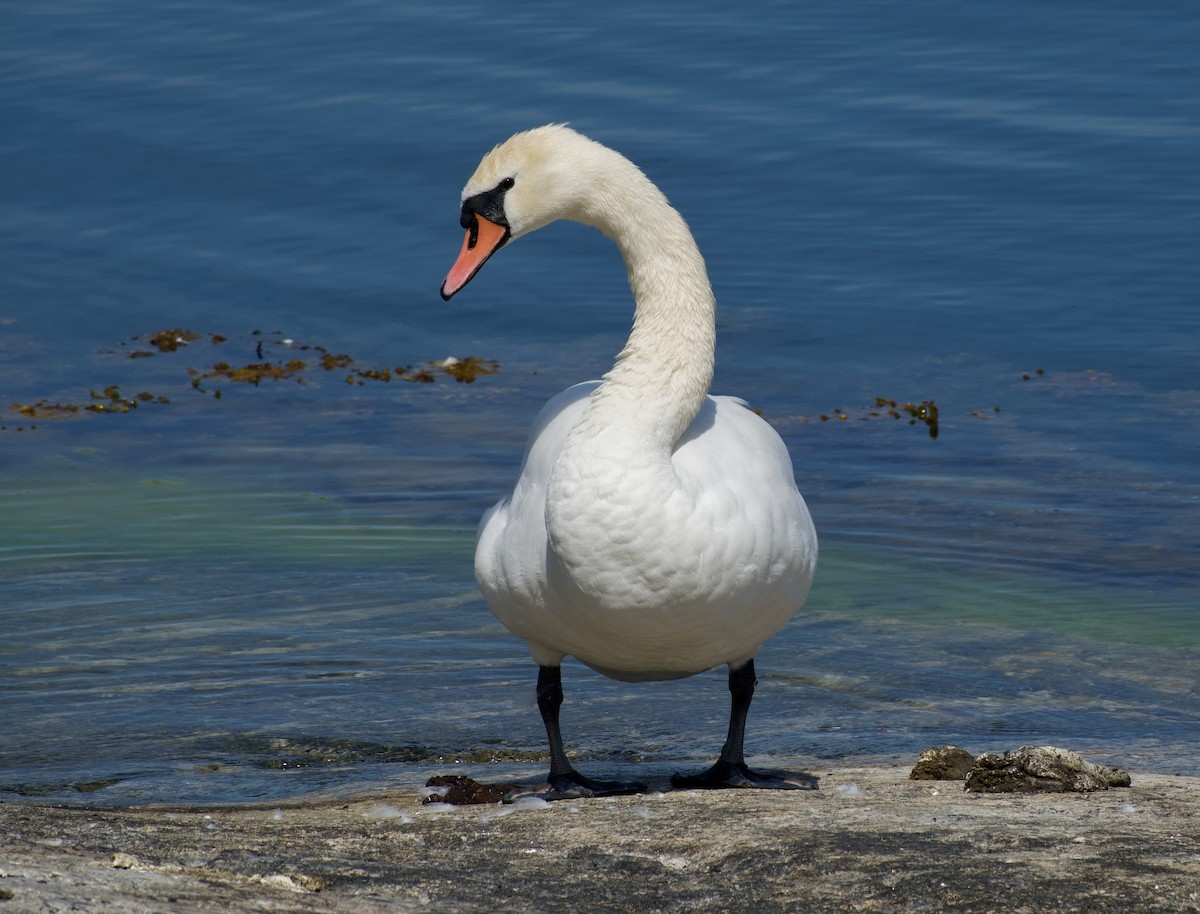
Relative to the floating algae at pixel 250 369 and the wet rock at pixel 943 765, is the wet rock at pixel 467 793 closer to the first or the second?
the wet rock at pixel 943 765

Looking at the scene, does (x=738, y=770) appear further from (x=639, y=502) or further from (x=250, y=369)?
(x=250, y=369)

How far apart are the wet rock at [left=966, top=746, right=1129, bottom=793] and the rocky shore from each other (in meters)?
0.07

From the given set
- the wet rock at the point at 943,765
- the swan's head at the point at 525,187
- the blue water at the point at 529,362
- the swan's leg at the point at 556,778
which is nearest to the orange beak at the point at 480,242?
the swan's head at the point at 525,187

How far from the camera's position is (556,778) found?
567 centimetres

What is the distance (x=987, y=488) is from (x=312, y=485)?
388 cm

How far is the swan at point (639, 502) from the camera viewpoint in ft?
16.3

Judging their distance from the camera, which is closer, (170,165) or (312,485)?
(312,485)

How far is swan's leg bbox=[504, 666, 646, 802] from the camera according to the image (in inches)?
218

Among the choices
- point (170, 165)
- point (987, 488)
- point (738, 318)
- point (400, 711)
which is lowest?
point (400, 711)

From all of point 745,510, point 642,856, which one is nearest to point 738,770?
point 745,510

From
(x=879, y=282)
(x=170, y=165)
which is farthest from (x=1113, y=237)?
(x=170, y=165)

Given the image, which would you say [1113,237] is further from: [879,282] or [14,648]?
[14,648]

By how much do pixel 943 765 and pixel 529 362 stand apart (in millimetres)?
7276

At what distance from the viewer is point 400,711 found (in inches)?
272
